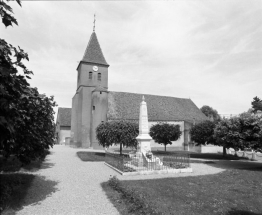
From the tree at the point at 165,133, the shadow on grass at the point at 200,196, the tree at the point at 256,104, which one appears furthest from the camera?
the tree at the point at 256,104

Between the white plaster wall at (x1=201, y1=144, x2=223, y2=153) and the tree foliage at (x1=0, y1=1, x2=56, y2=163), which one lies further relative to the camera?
the white plaster wall at (x1=201, y1=144, x2=223, y2=153)

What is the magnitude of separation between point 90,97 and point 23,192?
28214 mm

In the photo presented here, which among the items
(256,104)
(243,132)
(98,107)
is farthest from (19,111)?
(256,104)

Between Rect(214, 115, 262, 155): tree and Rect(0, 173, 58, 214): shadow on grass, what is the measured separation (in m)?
14.2

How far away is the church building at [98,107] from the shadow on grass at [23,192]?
22.8 metres

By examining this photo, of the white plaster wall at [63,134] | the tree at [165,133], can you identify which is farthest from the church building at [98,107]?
the tree at [165,133]

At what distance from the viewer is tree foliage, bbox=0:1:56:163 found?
4.54 metres

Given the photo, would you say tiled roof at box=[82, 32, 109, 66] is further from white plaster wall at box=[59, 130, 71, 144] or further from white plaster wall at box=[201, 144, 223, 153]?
white plaster wall at box=[201, 144, 223, 153]

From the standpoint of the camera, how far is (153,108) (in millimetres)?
39656

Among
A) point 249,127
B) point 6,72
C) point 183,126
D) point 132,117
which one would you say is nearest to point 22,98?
point 6,72

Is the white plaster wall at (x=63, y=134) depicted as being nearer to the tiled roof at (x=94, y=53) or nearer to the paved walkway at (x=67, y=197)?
the tiled roof at (x=94, y=53)

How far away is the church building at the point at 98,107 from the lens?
34.1m

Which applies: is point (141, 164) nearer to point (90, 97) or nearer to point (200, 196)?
point (200, 196)

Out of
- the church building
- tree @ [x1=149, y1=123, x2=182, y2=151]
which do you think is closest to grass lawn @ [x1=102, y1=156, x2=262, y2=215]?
tree @ [x1=149, y1=123, x2=182, y2=151]
